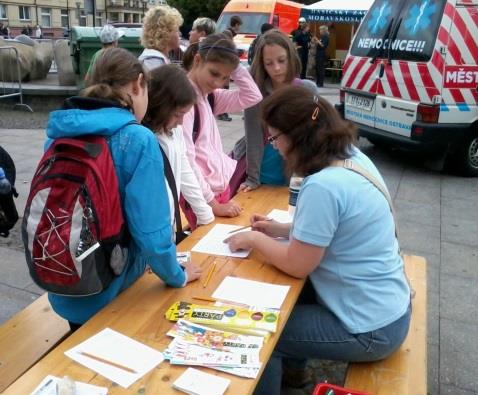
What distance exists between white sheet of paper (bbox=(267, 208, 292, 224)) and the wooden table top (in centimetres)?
37

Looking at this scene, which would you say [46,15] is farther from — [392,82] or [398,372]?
[398,372]

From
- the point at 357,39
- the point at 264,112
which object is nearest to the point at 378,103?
the point at 357,39

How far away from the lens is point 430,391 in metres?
2.60

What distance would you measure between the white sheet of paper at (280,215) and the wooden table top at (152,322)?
1.22 ft

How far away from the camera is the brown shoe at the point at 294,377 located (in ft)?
8.46

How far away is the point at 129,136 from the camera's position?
169 cm

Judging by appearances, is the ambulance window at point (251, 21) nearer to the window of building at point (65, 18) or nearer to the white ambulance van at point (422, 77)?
the white ambulance van at point (422, 77)

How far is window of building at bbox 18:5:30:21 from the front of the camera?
1815 inches

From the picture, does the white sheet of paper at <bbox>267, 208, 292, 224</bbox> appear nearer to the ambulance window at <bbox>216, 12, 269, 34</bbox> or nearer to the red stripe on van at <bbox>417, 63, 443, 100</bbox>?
the red stripe on van at <bbox>417, 63, 443, 100</bbox>

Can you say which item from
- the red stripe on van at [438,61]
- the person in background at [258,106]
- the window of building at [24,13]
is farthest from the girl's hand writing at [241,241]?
the window of building at [24,13]

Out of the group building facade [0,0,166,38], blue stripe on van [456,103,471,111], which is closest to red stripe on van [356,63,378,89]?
blue stripe on van [456,103,471,111]

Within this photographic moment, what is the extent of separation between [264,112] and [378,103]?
4.77 m

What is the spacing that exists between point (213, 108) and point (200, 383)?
6.62ft

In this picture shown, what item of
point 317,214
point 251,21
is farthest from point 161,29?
point 251,21
